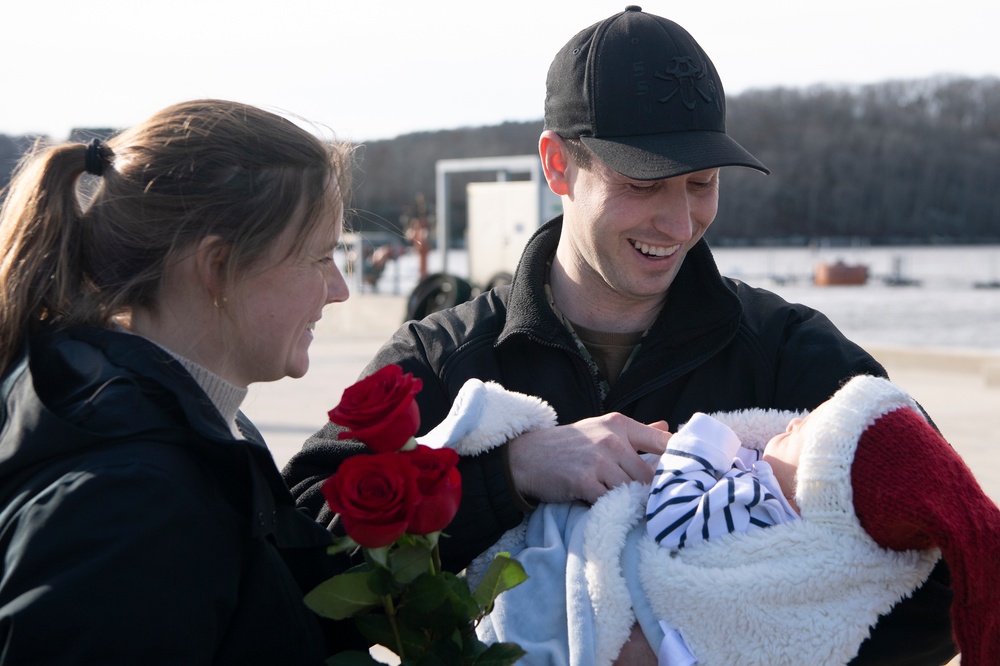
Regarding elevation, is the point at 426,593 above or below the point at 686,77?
below

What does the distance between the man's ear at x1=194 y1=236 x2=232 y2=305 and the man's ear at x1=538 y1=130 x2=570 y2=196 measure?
3.21 ft

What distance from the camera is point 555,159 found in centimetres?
246

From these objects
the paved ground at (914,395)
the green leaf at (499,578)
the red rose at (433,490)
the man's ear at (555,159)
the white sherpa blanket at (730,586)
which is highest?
the man's ear at (555,159)

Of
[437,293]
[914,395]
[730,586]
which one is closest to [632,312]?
[730,586]

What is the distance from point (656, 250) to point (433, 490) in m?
1.06

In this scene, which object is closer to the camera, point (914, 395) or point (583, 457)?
point (583, 457)

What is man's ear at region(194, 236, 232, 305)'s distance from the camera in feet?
5.22

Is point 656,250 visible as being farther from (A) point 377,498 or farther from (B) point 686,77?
(A) point 377,498

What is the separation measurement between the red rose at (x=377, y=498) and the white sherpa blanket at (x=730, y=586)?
20.7 inches

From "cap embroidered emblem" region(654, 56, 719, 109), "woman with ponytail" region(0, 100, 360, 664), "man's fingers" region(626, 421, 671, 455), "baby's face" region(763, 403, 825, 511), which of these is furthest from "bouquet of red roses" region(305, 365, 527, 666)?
"cap embroidered emblem" region(654, 56, 719, 109)

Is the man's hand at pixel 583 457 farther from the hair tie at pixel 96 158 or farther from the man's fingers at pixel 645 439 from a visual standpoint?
the hair tie at pixel 96 158

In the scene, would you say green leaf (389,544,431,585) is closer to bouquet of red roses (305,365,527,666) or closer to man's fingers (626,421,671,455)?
bouquet of red roses (305,365,527,666)

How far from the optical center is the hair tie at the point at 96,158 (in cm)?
160

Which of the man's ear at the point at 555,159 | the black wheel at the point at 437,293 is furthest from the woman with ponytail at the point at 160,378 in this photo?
the black wheel at the point at 437,293
